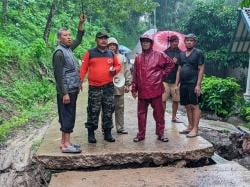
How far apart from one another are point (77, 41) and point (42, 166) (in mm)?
1938

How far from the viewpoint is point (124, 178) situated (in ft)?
18.5

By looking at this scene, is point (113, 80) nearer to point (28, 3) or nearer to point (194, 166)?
point (194, 166)

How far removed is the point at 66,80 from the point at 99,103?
2.68 ft

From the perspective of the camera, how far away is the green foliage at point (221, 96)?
12570 mm

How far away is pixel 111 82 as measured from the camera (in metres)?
6.58

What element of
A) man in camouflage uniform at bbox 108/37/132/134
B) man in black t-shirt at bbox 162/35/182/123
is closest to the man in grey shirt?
man in camouflage uniform at bbox 108/37/132/134

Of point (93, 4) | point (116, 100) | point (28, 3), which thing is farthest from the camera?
point (28, 3)

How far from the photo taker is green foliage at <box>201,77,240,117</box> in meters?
12.6

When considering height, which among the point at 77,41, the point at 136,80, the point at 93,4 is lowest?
the point at 136,80

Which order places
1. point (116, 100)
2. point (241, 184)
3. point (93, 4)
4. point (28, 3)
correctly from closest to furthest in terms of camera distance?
point (241, 184) → point (116, 100) → point (93, 4) → point (28, 3)

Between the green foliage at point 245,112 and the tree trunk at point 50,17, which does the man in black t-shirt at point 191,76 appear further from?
the tree trunk at point 50,17

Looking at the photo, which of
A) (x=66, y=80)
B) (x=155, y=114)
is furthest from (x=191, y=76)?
(x=66, y=80)

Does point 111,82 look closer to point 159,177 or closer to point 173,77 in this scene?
point 159,177

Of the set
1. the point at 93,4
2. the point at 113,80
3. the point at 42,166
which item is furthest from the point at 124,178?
the point at 93,4
